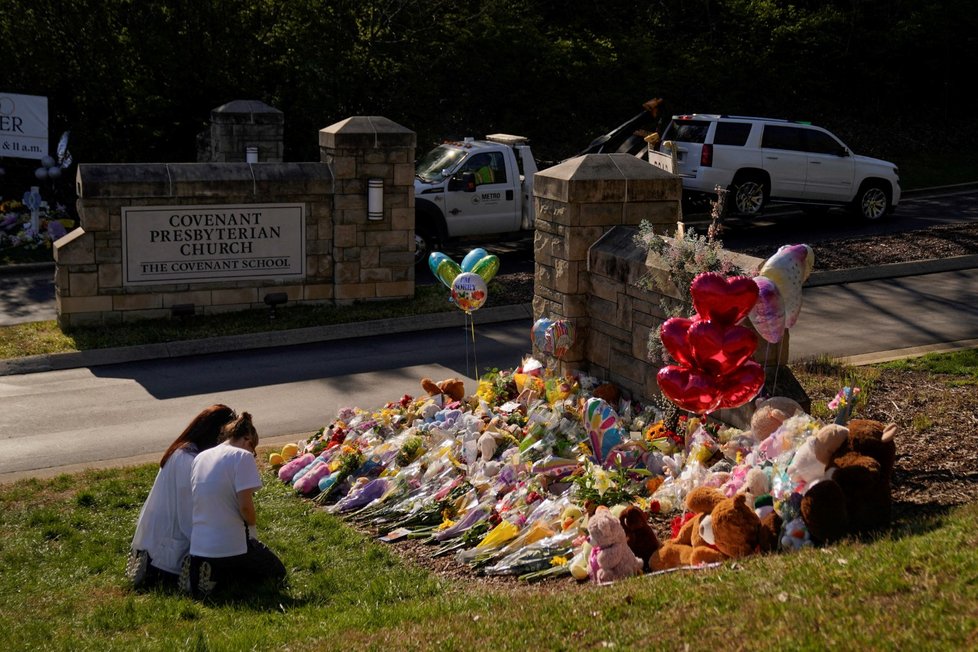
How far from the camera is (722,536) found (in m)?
6.81

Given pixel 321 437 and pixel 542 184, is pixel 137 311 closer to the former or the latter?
pixel 321 437

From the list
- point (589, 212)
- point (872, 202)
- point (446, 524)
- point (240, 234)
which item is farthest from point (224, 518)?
point (872, 202)

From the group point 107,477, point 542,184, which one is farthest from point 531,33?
point 107,477

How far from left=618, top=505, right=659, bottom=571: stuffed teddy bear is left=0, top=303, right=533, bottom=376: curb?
29.3ft

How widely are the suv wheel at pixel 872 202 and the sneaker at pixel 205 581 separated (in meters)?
17.1

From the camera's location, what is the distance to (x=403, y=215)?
1669 cm

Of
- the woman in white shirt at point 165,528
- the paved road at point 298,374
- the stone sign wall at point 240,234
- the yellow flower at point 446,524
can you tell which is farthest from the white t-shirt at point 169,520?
the stone sign wall at point 240,234

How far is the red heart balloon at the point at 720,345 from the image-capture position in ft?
25.1

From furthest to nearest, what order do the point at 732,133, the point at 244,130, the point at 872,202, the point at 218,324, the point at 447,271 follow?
1. the point at 872,202
2. the point at 244,130
3. the point at 732,133
4. the point at 218,324
5. the point at 447,271

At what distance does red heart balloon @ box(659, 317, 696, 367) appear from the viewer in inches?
310

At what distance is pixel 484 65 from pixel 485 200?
8.07m

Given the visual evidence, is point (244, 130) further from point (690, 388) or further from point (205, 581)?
point (690, 388)

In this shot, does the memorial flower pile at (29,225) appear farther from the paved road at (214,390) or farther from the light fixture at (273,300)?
the paved road at (214,390)

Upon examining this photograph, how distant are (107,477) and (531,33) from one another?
61.7ft
